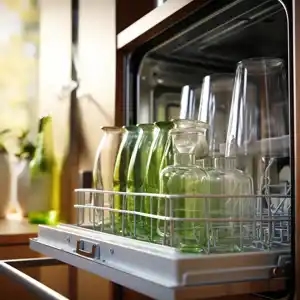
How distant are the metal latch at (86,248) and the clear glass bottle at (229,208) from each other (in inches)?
5.6

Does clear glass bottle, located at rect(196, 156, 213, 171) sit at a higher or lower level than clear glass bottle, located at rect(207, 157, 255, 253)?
higher

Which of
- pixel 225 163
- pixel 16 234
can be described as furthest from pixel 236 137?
pixel 16 234

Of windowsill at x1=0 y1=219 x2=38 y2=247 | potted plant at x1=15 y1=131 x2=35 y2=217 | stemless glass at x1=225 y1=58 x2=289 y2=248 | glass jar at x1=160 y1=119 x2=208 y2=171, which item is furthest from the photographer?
potted plant at x1=15 y1=131 x2=35 y2=217

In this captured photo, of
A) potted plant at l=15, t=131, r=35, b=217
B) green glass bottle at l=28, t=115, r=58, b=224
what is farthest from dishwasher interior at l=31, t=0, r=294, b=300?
potted plant at l=15, t=131, r=35, b=217

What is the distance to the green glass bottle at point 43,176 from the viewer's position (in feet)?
5.29

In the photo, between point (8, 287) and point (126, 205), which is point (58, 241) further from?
point (8, 287)

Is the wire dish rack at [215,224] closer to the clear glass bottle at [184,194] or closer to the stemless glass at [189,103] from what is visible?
the clear glass bottle at [184,194]

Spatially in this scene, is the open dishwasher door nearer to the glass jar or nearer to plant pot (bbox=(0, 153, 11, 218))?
the glass jar

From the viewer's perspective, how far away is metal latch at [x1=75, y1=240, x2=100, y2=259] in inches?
28.5

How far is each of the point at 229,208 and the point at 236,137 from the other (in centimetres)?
22

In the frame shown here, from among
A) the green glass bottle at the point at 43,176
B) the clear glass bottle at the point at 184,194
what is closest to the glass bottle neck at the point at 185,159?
the clear glass bottle at the point at 184,194

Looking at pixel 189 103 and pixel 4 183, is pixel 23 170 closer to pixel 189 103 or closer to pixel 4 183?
pixel 4 183

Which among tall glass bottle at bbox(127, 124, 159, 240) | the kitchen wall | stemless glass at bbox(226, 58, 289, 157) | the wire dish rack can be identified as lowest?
the wire dish rack

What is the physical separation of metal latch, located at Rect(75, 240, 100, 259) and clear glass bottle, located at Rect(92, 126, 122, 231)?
15 cm
